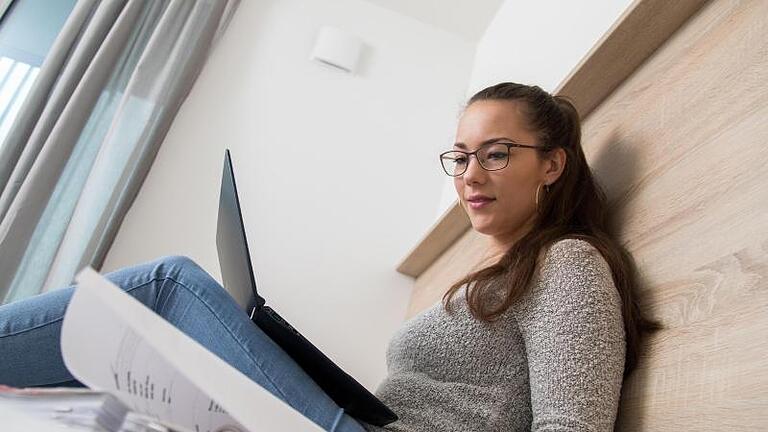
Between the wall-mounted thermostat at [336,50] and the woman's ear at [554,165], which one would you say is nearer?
the woman's ear at [554,165]

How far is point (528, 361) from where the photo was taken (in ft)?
3.04

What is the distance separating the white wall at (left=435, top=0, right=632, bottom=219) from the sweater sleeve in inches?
19.4

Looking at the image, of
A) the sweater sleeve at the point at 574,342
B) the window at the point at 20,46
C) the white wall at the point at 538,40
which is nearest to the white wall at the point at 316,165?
the white wall at the point at 538,40

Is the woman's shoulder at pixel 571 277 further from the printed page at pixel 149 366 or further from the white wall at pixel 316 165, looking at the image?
the white wall at pixel 316 165

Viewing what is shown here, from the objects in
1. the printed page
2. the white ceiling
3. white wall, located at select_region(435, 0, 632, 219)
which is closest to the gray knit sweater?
the printed page

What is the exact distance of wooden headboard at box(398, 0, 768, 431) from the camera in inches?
26.6

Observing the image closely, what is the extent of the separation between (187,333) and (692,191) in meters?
0.70

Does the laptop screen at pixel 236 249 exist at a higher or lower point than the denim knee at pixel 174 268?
higher

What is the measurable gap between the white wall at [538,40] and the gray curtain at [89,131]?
3.13 ft

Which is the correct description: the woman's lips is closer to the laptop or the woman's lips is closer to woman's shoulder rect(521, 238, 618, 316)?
woman's shoulder rect(521, 238, 618, 316)

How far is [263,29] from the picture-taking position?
2273 millimetres

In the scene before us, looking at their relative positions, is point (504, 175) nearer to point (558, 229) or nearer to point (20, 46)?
point (558, 229)

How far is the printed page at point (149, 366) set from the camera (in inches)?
18.9

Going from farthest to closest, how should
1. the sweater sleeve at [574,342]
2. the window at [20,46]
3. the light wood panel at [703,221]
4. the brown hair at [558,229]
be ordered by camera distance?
the window at [20,46] → the brown hair at [558,229] → the sweater sleeve at [574,342] → the light wood panel at [703,221]
